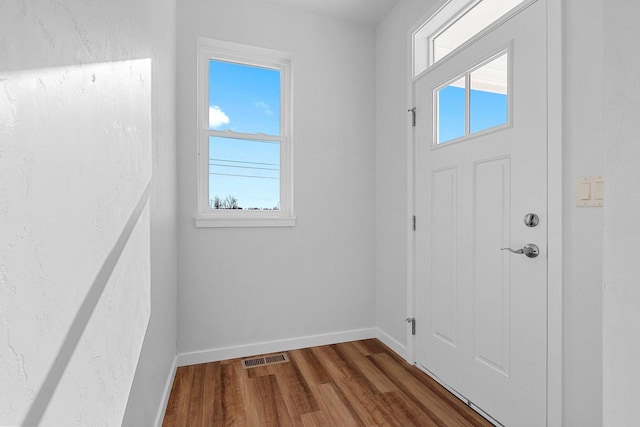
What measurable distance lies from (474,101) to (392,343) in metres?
1.86

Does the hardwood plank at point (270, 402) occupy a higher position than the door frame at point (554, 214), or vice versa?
the door frame at point (554, 214)

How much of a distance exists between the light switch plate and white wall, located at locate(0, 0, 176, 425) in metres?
1.64

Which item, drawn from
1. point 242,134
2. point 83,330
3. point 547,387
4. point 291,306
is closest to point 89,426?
point 83,330

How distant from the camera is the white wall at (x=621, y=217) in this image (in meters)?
0.65

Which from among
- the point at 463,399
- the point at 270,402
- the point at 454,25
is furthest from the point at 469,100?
the point at 270,402

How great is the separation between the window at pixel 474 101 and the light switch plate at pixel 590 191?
482 millimetres

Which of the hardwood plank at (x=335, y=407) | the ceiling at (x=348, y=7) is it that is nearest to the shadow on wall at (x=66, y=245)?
the hardwood plank at (x=335, y=407)

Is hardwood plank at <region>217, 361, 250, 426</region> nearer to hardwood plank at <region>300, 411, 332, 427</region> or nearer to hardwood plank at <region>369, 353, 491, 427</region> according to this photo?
hardwood plank at <region>300, 411, 332, 427</region>

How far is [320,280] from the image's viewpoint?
2.65m

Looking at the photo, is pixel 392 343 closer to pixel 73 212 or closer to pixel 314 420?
pixel 314 420

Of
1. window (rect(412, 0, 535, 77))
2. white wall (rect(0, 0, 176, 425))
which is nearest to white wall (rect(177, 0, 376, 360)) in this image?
window (rect(412, 0, 535, 77))

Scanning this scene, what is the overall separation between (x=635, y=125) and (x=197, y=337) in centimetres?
251

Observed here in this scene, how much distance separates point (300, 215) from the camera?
259 cm

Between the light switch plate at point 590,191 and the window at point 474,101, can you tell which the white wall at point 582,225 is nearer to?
the light switch plate at point 590,191
